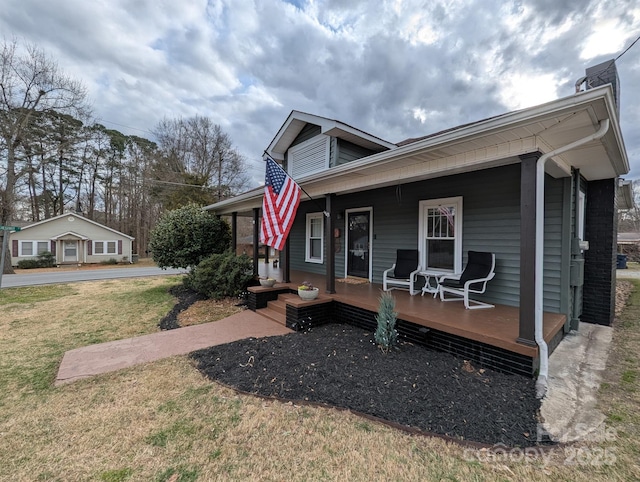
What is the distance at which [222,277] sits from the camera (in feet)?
22.1

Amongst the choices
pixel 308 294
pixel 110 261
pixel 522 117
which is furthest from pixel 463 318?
pixel 110 261

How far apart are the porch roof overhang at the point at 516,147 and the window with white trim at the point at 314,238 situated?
11.0 feet

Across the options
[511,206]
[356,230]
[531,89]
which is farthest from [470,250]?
[531,89]

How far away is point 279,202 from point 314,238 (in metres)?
3.75

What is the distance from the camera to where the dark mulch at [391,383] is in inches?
90.4

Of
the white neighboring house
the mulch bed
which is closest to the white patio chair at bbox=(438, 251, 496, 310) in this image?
the mulch bed

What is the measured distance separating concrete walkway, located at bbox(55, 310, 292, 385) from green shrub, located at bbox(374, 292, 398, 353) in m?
1.65

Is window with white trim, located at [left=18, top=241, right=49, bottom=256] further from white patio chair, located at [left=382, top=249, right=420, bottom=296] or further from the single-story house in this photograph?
white patio chair, located at [left=382, top=249, right=420, bottom=296]

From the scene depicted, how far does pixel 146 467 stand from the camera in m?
1.85

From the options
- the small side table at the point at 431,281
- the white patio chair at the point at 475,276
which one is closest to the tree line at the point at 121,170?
the small side table at the point at 431,281

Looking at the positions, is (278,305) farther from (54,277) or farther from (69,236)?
(69,236)

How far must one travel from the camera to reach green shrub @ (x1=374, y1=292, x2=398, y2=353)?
3.52 m

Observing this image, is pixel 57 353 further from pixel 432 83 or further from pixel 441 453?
pixel 432 83

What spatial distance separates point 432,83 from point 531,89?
3368 mm
